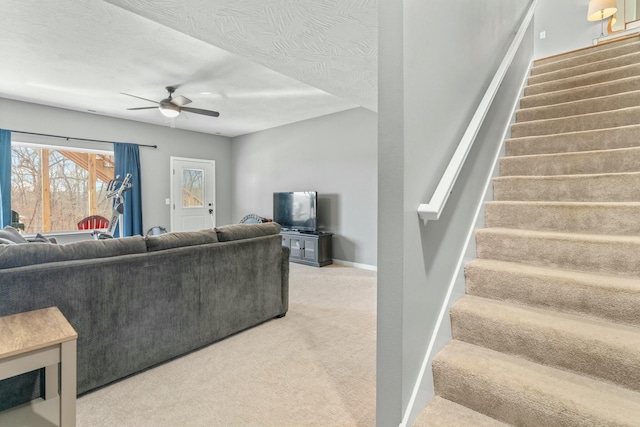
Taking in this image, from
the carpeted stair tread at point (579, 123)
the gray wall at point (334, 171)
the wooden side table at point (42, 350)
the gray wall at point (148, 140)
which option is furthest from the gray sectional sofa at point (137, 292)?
the gray wall at point (148, 140)

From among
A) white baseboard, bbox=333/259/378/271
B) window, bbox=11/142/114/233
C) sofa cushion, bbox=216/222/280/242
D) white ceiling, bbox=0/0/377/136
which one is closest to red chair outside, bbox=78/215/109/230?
window, bbox=11/142/114/233

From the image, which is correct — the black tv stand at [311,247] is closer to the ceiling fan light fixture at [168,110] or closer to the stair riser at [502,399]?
the ceiling fan light fixture at [168,110]

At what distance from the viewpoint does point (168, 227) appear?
6.43 metres

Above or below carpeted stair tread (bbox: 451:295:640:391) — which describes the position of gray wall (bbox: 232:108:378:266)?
above

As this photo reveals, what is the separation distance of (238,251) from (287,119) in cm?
386

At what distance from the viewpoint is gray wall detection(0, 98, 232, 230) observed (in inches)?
188

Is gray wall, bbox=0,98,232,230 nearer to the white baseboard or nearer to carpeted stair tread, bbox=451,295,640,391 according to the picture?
the white baseboard

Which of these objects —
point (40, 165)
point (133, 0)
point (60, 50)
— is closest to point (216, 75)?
point (60, 50)

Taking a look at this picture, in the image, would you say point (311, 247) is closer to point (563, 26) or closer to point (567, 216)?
point (567, 216)

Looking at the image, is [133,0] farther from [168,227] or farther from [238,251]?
[168,227]

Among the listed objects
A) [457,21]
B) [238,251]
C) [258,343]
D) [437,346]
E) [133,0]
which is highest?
[133,0]

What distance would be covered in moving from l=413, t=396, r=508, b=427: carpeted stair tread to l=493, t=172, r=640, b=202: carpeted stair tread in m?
1.46

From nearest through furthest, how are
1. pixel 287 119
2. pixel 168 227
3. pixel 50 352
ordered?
pixel 50 352 < pixel 287 119 < pixel 168 227

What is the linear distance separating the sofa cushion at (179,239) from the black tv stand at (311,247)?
276 centimetres
